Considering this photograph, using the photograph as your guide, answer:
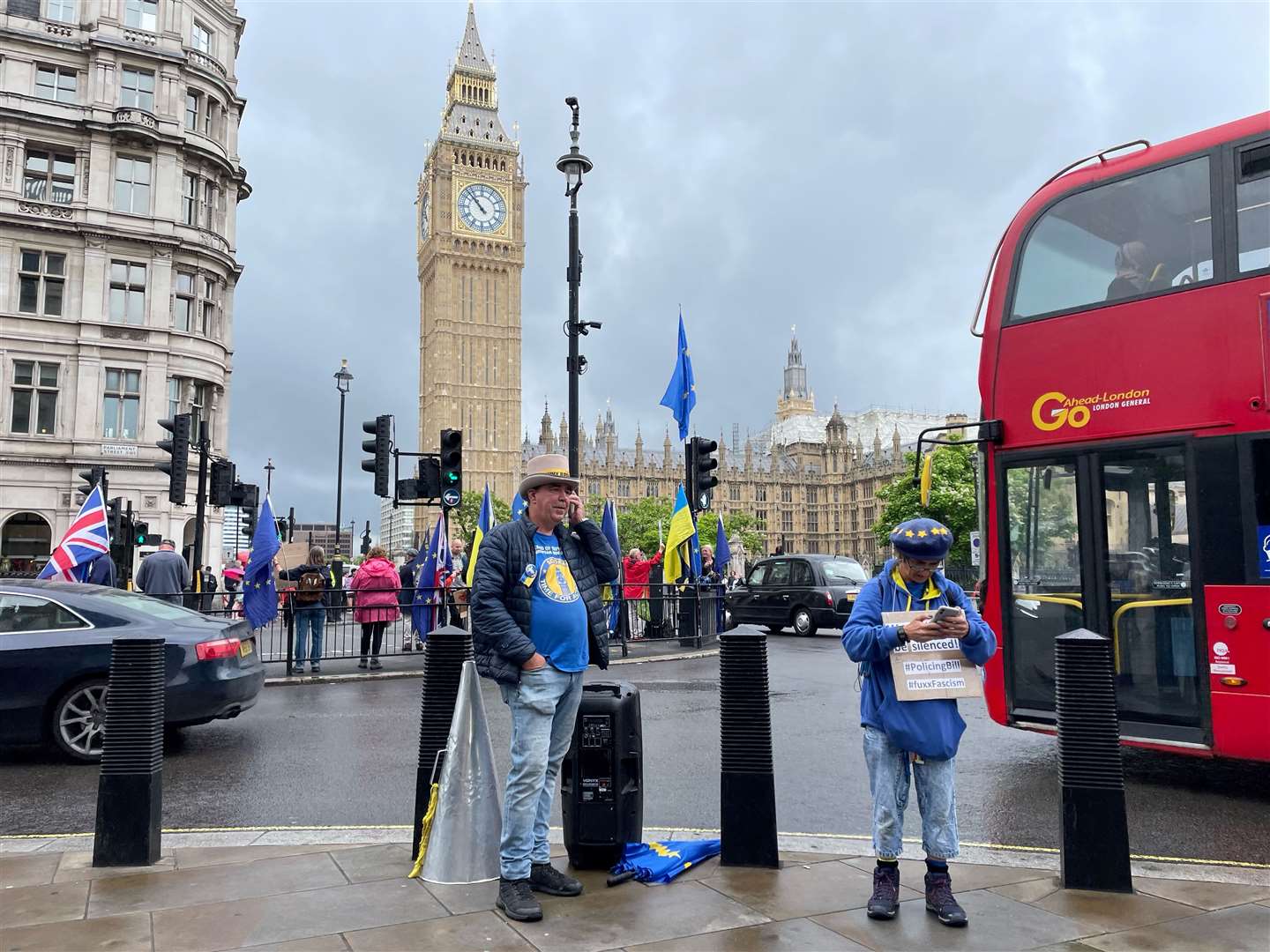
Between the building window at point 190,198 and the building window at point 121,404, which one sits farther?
the building window at point 190,198

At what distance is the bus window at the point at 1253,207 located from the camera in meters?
6.33

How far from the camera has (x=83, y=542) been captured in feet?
46.9

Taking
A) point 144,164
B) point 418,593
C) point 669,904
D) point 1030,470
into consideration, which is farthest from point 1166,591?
point 144,164

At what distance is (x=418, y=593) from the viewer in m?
15.9

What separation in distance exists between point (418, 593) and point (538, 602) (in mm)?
11969

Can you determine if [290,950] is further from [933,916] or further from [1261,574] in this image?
[1261,574]

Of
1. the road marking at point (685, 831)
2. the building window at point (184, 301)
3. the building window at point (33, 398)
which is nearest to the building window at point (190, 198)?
the building window at point (184, 301)

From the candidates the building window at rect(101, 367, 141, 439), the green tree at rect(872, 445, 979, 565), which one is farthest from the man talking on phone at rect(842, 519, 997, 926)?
the green tree at rect(872, 445, 979, 565)

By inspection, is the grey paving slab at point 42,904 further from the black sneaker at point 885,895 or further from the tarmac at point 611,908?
the black sneaker at point 885,895

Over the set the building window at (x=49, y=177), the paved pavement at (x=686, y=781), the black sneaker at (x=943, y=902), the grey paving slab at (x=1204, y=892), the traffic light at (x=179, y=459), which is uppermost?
the building window at (x=49, y=177)

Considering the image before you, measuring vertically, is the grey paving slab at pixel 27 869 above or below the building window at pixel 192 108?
below

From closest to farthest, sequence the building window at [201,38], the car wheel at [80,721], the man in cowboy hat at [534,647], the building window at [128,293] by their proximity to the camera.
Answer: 1. the man in cowboy hat at [534,647]
2. the car wheel at [80,721]
3. the building window at [128,293]
4. the building window at [201,38]

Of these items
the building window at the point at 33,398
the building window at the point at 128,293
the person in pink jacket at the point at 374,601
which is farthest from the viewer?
the building window at the point at 128,293

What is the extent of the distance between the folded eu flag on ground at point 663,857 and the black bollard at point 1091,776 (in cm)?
182
